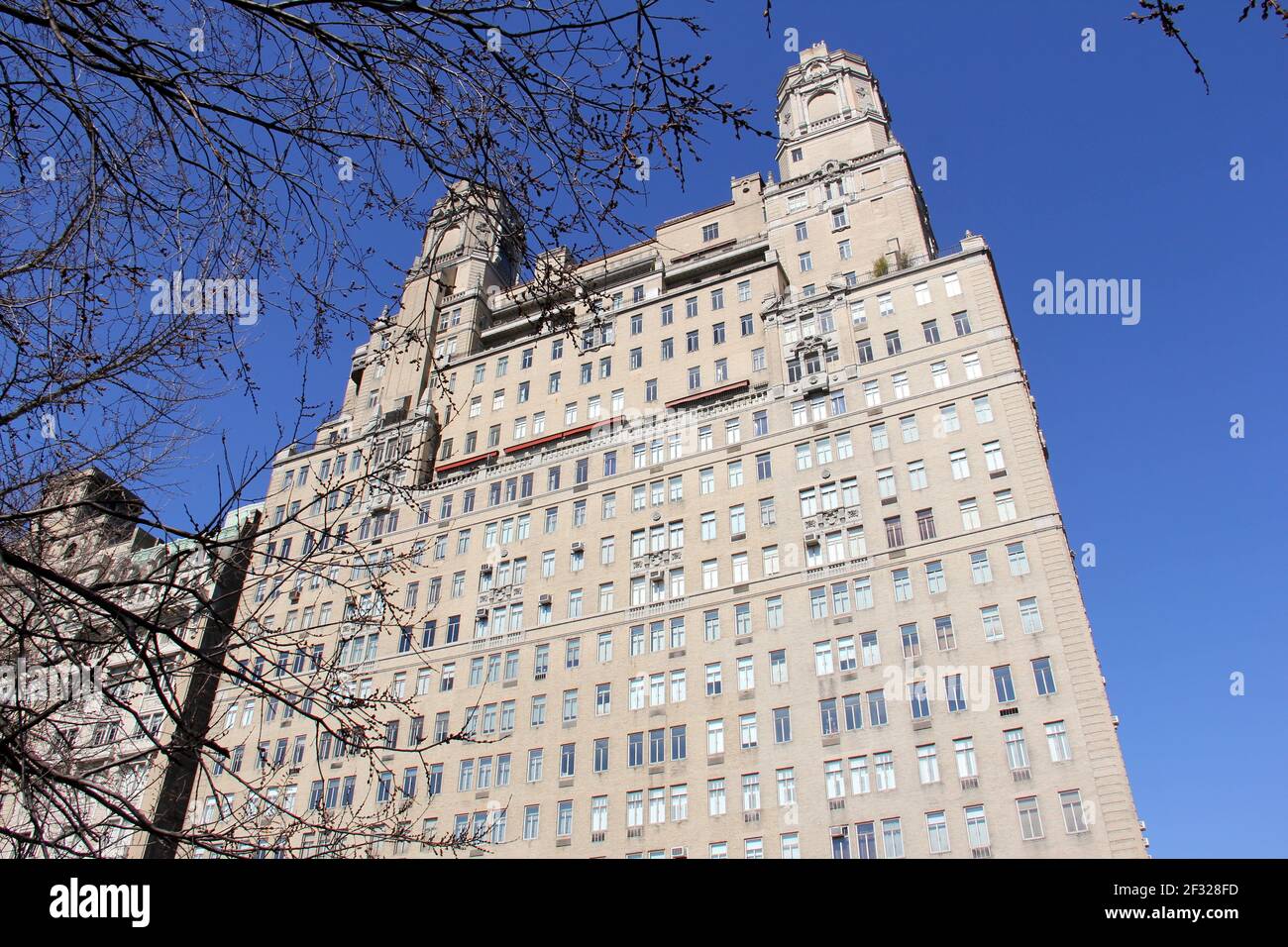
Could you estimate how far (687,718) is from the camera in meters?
42.5

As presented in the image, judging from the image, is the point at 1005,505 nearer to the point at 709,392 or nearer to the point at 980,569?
the point at 980,569

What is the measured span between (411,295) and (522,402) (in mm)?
21715

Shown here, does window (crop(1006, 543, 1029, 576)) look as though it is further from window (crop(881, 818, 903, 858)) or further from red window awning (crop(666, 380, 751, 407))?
red window awning (crop(666, 380, 751, 407))

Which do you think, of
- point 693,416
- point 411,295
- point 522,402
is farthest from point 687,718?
point 411,295

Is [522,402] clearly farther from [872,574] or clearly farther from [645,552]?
[872,574]

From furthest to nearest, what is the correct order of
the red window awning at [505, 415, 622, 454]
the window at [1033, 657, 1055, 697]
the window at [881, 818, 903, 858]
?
the red window awning at [505, 415, 622, 454] → the window at [1033, 657, 1055, 697] → the window at [881, 818, 903, 858]

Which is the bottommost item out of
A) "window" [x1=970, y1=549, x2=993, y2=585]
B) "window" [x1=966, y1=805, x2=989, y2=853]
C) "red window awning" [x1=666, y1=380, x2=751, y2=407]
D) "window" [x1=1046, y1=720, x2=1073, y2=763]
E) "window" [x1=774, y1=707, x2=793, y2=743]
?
"window" [x1=966, y1=805, x2=989, y2=853]

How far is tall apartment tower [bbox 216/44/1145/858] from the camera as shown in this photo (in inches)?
1447

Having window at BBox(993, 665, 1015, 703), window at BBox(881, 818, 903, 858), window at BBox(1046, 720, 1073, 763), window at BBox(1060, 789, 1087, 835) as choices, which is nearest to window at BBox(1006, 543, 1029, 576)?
window at BBox(993, 665, 1015, 703)

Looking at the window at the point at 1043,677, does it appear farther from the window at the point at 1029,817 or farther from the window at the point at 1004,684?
the window at the point at 1029,817

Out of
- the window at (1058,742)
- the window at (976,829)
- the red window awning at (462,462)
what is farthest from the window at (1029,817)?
the red window awning at (462,462)

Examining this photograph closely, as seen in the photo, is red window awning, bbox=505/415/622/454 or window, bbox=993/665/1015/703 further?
red window awning, bbox=505/415/622/454
